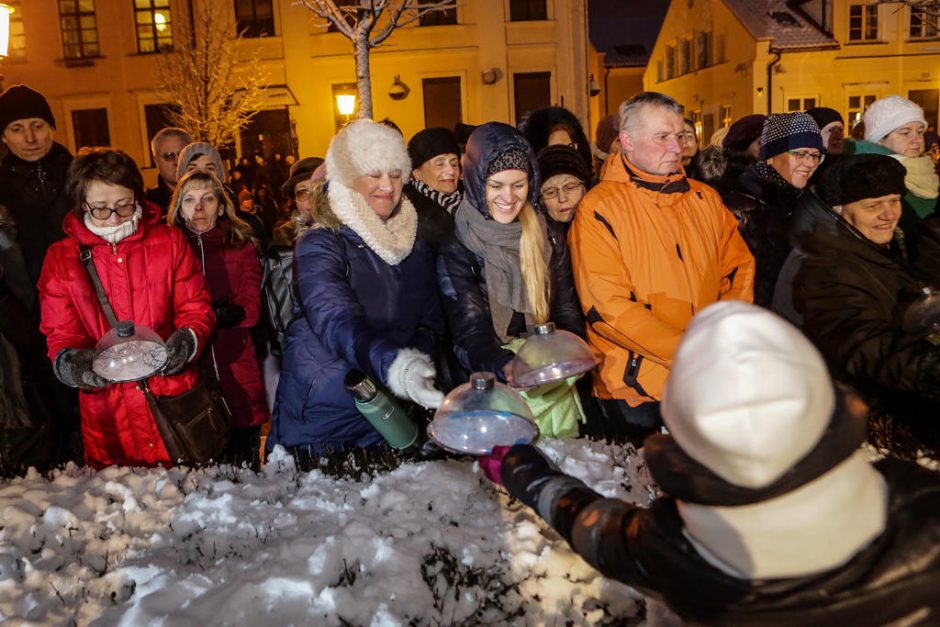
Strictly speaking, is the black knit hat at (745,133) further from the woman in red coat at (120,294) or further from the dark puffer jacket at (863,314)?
the woman in red coat at (120,294)

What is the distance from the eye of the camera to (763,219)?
17.6 ft

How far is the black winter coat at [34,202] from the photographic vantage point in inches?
210

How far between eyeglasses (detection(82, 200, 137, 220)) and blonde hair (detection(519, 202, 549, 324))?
7.28 ft

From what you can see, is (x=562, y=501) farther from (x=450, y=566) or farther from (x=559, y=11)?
(x=559, y=11)

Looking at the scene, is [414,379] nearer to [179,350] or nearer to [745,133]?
[179,350]

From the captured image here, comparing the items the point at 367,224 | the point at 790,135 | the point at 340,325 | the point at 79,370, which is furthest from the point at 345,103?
the point at 340,325

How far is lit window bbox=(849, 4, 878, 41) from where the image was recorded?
121 feet

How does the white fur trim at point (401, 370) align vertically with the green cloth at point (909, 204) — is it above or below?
below

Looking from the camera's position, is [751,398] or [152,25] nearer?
[751,398]

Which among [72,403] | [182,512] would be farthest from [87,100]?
[182,512]

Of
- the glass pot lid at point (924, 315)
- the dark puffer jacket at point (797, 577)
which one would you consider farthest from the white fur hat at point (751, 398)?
the glass pot lid at point (924, 315)

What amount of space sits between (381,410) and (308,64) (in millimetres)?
25872

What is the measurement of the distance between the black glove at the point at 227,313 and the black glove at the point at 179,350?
0.93 metres

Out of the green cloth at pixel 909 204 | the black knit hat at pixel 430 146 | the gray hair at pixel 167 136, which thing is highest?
the gray hair at pixel 167 136
